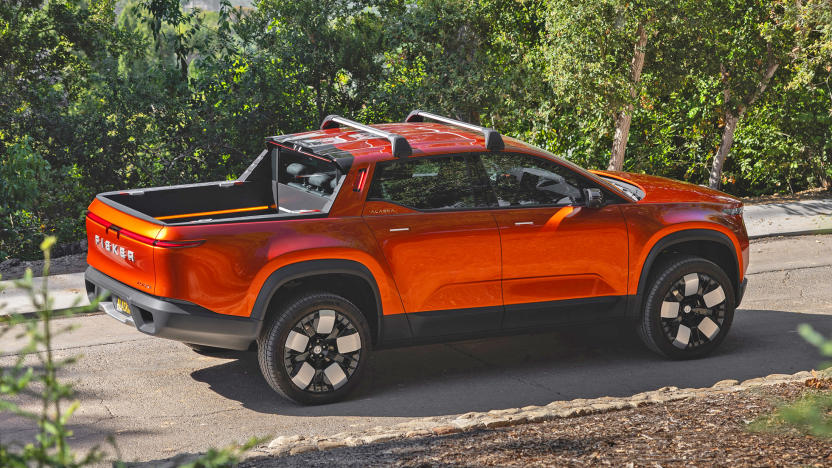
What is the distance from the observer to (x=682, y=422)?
5.01 m

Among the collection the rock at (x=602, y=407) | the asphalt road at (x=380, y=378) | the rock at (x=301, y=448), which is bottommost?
the asphalt road at (x=380, y=378)

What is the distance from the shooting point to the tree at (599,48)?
1156 centimetres

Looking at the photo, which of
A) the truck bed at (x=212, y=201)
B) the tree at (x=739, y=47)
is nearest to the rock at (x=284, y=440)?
the truck bed at (x=212, y=201)

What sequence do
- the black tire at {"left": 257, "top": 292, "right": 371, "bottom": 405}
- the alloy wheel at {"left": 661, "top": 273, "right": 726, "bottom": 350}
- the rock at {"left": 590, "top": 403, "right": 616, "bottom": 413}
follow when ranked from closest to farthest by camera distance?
the rock at {"left": 590, "top": 403, "right": 616, "bottom": 413} → the black tire at {"left": 257, "top": 292, "right": 371, "bottom": 405} → the alloy wheel at {"left": 661, "top": 273, "right": 726, "bottom": 350}

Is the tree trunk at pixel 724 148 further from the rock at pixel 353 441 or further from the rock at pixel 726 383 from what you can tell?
the rock at pixel 353 441

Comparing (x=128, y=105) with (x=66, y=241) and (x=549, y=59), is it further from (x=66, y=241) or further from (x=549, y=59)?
(x=549, y=59)

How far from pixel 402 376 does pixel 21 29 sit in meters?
10.2

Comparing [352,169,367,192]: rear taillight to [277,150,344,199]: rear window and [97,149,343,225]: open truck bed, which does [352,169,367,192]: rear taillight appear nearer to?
[277,150,344,199]: rear window

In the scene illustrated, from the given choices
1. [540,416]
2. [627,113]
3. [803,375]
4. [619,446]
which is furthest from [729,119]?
[619,446]

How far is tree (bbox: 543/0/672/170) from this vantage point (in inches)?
455

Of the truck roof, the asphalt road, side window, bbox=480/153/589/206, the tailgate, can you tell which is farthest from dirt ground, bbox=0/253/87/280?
side window, bbox=480/153/589/206

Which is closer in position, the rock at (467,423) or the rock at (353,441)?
the rock at (353,441)

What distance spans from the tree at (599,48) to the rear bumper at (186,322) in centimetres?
738

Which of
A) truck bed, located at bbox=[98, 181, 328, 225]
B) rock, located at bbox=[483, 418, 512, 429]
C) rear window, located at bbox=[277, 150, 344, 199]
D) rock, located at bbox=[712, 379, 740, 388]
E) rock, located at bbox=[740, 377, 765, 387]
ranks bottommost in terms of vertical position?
Result: rock, located at bbox=[712, 379, 740, 388]
